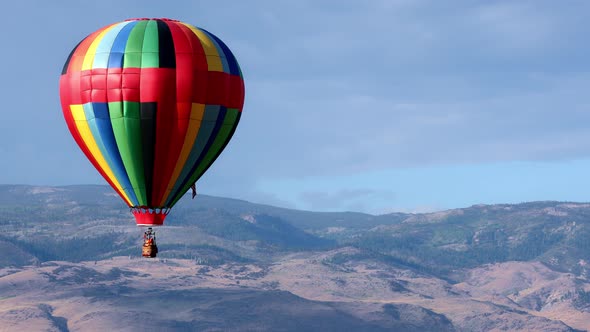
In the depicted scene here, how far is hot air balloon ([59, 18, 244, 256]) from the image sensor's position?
137m

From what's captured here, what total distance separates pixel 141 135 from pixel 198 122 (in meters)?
7.22

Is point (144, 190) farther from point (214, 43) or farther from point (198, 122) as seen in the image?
point (214, 43)

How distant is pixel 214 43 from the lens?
14200 cm

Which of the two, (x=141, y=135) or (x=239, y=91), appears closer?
(x=141, y=135)

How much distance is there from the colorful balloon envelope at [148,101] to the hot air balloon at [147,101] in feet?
0.37

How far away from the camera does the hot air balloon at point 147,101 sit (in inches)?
5379

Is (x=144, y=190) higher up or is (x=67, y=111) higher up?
(x=67, y=111)

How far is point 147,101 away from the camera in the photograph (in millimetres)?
136125

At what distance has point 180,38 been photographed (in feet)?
456

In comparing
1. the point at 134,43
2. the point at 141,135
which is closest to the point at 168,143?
the point at 141,135

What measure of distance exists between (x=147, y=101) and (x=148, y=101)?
0.11 metres

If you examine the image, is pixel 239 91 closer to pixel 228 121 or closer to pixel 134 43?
pixel 228 121

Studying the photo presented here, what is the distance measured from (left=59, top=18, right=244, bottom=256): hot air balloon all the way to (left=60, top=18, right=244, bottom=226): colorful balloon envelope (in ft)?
0.37

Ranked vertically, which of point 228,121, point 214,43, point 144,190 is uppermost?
point 214,43
